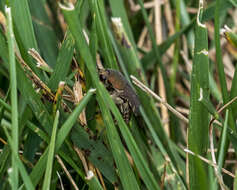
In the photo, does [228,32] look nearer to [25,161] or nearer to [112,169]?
[112,169]

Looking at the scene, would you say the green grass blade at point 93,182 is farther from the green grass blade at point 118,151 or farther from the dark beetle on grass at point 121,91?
the dark beetle on grass at point 121,91

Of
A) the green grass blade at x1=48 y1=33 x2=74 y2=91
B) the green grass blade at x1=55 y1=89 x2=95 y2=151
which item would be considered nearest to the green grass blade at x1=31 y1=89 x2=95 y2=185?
the green grass blade at x1=55 y1=89 x2=95 y2=151

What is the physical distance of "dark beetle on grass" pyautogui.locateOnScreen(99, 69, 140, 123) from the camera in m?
1.02

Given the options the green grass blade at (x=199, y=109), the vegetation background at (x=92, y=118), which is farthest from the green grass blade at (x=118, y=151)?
the green grass blade at (x=199, y=109)

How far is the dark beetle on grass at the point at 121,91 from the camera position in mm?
1019

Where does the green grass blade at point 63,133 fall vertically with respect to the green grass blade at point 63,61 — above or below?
below

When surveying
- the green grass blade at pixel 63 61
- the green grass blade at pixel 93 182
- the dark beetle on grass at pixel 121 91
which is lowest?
the green grass blade at pixel 93 182

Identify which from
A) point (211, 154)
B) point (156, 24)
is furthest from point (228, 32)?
point (156, 24)

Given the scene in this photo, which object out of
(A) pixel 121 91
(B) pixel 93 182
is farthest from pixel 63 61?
(B) pixel 93 182

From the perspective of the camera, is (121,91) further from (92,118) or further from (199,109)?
(199,109)

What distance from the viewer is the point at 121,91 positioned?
1044 mm

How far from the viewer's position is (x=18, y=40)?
0.98m

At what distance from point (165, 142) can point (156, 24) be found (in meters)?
0.75

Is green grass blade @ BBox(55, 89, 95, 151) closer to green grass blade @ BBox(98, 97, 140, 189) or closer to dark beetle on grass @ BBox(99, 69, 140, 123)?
green grass blade @ BBox(98, 97, 140, 189)
